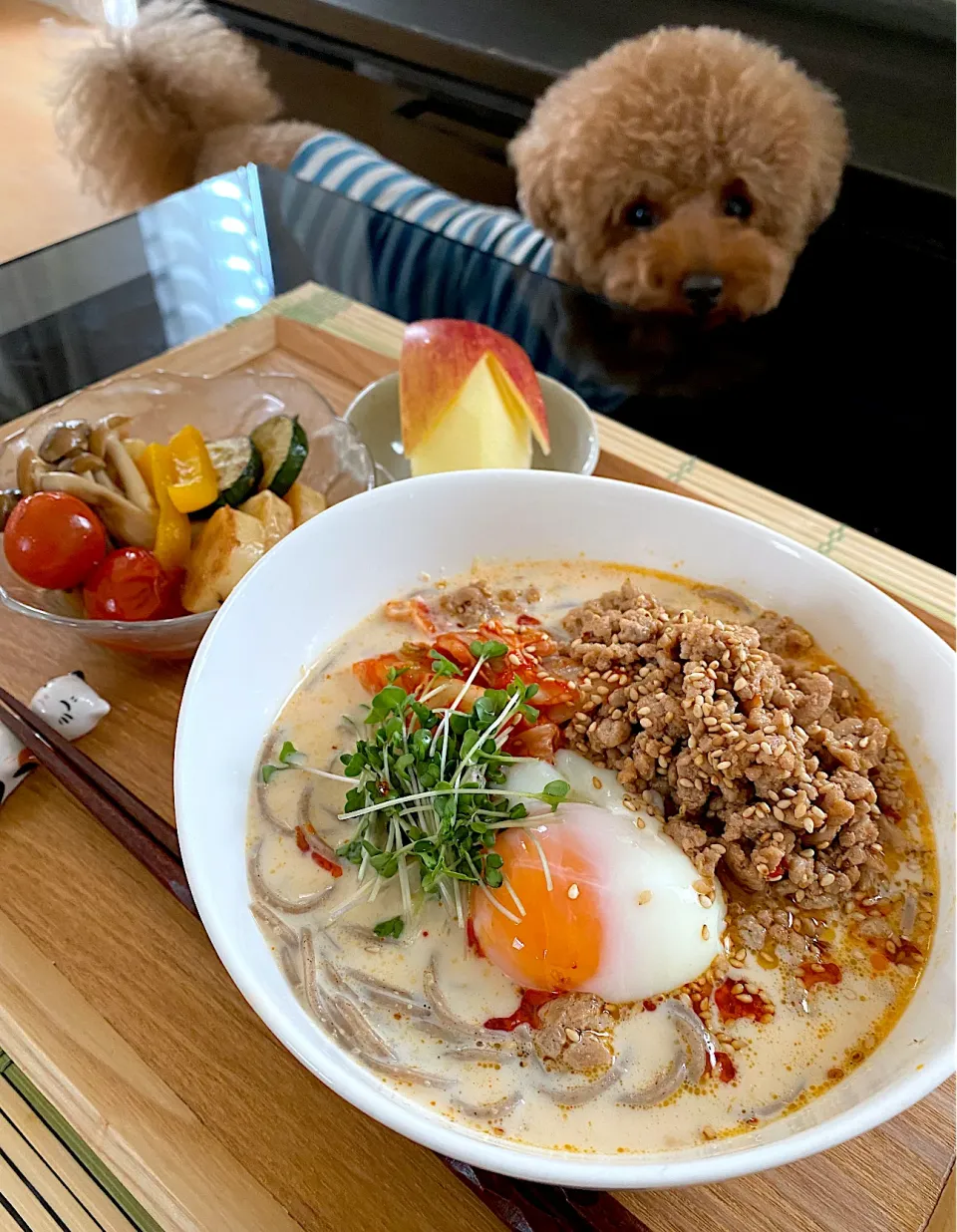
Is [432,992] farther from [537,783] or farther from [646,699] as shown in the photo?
[646,699]

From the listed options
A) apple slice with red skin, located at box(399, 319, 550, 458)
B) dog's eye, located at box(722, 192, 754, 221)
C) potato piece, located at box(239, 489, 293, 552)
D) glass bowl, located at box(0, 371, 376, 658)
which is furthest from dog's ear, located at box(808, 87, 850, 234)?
potato piece, located at box(239, 489, 293, 552)

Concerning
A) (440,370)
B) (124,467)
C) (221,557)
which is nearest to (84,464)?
(124,467)

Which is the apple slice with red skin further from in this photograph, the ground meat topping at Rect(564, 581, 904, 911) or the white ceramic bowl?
the ground meat topping at Rect(564, 581, 904, 911)

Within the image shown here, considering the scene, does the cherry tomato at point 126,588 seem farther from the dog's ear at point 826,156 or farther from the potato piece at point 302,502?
the dog's ear at point 826,156

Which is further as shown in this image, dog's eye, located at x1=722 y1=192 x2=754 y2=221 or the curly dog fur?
dog's eye, located at x1=722 y1=192 x2=754 y2=221

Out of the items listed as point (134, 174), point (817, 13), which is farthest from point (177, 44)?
point (817, 13)

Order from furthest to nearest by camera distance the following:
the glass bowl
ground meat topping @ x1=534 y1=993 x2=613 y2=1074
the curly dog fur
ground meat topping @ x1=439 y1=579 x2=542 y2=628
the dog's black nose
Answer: the dog's black nose < the curly dog fur < the glass bowl < ground meat topping @ x1=439 y1=579 x2=542 y2=628 < ground meat topping @ x1=534 y1=993 x2=613 y2=1074
